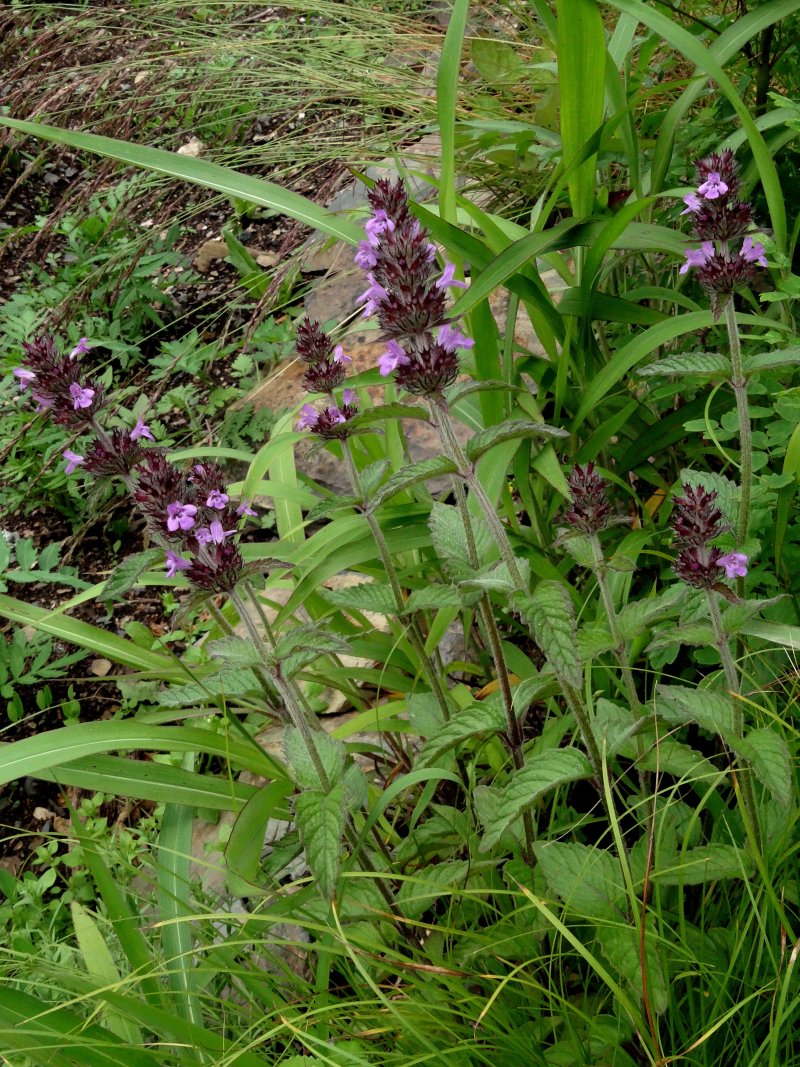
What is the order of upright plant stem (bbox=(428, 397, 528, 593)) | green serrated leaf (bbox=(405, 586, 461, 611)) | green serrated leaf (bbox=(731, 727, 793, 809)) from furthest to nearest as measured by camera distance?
green serrated leaf (bbox=(405, 586, 461, 611))
upright plant stem (bbox=(428, 397, 528, 593))
green serrated leaf (bbox=(731, 727, 793, 809))

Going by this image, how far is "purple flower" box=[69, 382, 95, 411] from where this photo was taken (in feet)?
4.26

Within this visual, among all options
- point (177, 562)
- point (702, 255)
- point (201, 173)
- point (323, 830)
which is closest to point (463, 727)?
point (323, 830)

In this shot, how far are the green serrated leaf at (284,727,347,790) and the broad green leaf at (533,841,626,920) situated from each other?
299mm

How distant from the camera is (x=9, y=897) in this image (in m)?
1.92

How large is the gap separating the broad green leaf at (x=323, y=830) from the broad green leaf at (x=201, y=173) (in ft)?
3.54

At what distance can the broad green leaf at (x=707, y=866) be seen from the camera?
3.91 ft

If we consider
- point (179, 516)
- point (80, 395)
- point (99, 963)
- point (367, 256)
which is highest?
point (367, 256)

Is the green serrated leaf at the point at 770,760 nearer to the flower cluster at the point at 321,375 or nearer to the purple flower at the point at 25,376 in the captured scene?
the flower cluster at the point at 321,375

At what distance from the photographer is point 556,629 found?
1.09 m

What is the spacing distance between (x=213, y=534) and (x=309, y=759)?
0.35 m

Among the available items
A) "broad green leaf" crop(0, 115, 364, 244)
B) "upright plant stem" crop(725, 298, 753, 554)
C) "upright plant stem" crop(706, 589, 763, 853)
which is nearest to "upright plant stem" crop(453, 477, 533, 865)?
"upright plant stem" crop(706, 589, 763, 853)

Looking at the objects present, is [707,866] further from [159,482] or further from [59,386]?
[59,386]

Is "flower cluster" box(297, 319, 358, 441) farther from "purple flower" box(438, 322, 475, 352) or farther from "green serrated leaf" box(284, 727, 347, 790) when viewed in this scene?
"green serrated leaf" box(284, 727, 347, 790)

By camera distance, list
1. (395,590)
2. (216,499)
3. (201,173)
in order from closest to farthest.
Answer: (216,499), (395,590), (201,173)
